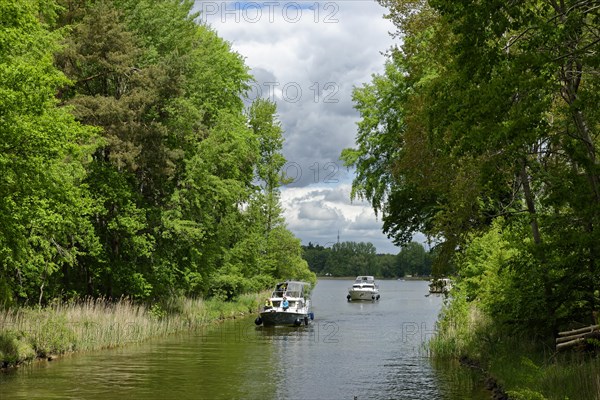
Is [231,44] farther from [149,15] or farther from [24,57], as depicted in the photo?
[24,57]

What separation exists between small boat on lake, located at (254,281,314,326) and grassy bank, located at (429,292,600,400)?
50.1ft

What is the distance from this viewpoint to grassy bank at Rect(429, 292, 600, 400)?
46.0 ft

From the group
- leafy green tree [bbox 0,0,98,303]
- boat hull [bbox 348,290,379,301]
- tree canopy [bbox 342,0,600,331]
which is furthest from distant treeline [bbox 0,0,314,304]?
boat hull [bbox 348,290,379,301]

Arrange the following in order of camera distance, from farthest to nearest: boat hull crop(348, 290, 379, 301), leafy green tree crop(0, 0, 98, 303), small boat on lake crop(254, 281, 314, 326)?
boat hull crop(348, 290, 379, 301) < small boat on lake crop(254, 281, 314, 326) < leafy green tree crop(0, 0, 98, 303)

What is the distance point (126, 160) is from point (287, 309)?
55.2 ft

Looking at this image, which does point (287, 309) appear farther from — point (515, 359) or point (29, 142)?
point (29, 142)

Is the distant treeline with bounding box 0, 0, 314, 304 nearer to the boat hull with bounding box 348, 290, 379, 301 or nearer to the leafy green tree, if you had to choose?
the leafy green tree

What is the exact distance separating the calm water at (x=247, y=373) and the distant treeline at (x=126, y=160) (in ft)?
14.2

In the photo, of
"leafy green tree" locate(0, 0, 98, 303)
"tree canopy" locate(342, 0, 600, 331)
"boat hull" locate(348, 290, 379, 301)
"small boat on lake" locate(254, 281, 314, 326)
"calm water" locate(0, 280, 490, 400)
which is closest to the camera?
"tree canopy" locate(342, 0, 600, 331)

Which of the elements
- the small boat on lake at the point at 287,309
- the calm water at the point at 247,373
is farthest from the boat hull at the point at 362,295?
the calm water at the point at 247,373

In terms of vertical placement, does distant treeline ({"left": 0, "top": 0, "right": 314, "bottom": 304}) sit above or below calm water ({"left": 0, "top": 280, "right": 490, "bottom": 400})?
above

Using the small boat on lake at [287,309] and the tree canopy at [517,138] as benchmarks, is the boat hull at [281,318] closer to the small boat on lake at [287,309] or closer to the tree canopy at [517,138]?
the small boat on lake at [287,309]

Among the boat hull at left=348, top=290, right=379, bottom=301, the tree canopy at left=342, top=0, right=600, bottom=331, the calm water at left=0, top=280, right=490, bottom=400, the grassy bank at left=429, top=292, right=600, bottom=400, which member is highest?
the tree canopy at left=342, top=0, right=600, bottom=331

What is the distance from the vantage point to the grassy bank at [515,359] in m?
14.0
